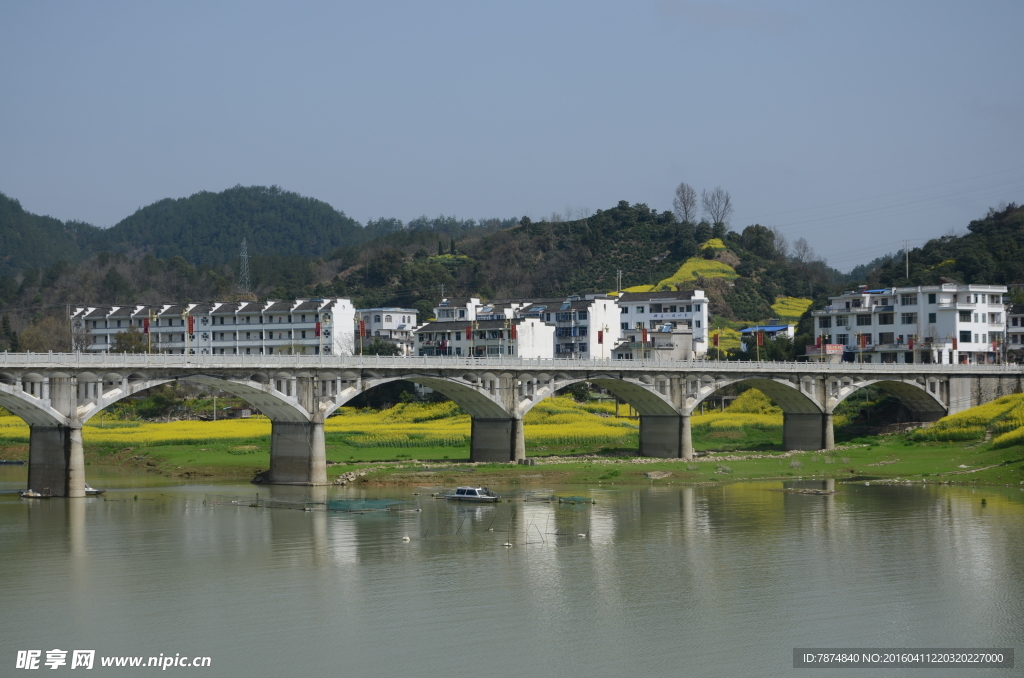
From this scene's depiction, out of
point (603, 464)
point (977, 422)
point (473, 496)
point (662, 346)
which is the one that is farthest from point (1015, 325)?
point (473, 496)

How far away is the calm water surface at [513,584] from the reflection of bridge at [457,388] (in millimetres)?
5472

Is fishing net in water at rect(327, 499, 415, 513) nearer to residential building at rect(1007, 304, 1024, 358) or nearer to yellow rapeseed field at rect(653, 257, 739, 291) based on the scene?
residential building at rect(1007, 304, 1024, 358)

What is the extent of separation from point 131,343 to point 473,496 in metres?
79.0

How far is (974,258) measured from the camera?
464 feet

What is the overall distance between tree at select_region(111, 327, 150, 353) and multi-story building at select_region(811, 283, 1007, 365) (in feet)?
234

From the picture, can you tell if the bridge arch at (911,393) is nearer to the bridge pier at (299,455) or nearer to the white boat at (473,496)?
the white boat at (473,496)

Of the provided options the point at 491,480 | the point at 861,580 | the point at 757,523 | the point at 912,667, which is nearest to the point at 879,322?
the point at 491,480

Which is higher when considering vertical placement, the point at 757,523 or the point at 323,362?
the point at 323,362

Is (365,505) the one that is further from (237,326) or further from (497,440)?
(237,326)

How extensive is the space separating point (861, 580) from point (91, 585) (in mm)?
26034

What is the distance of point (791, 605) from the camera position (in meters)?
37.0

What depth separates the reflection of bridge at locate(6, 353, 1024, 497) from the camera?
62.6 metres

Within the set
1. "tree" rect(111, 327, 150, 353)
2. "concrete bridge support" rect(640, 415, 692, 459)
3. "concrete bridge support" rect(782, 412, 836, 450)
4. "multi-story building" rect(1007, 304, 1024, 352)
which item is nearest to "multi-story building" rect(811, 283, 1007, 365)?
"multi-story building" rect(1007, 304, 1024, 352)

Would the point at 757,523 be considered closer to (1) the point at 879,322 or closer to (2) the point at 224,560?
(2) the point at 224,560
